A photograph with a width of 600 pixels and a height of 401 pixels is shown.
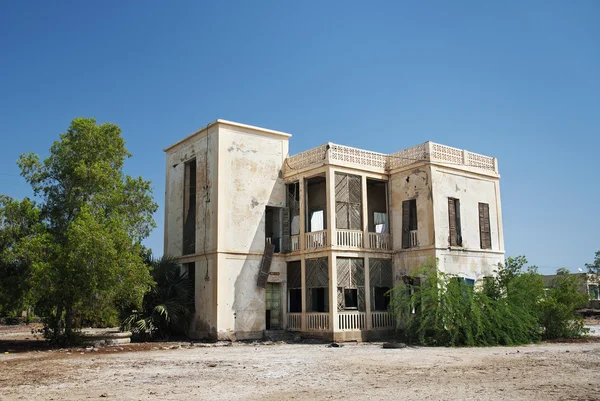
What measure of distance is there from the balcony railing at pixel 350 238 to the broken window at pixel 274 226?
3.12 m

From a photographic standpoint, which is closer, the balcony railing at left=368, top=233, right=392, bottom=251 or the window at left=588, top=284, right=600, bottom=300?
the balcony railing at left=368, top=233, right=392, bottom=251

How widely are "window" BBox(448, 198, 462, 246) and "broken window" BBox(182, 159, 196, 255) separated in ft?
34.4

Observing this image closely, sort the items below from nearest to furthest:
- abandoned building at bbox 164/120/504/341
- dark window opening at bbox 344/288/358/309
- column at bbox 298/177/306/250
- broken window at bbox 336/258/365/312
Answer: broken window at bbox 336/258/365/312 → abandoned building at bbox 164/120/504/341 → dark window opening at bbox 344/288/358/309 → column at bbox 298/177/306/250

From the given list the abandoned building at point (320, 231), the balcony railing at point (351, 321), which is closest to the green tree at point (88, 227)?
the abandoned building at point (320, 231)

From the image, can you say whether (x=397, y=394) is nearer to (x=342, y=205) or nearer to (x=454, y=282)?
(x=454, y=282)

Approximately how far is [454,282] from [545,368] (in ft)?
24.4

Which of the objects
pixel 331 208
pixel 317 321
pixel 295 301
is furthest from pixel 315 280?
pixel 331 208

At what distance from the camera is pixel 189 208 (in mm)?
24656

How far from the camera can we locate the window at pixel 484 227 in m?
23.1

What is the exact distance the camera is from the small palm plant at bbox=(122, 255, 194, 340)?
2138cm

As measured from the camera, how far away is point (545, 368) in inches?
450

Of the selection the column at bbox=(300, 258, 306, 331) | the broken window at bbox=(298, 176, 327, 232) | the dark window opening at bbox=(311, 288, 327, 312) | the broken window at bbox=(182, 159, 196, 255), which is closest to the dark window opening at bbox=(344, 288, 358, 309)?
the dark window opening at bbox=(311, 288, 327, 312)

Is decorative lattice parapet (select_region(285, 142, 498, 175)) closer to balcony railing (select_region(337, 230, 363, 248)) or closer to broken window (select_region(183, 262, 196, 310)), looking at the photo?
balcony railing (select_region(337, 230, 363, 248))

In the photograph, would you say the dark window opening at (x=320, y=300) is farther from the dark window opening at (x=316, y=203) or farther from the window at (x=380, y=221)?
the window at (x=380, y=221)
